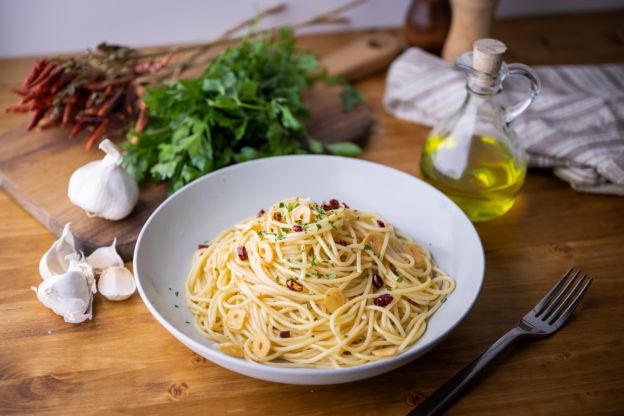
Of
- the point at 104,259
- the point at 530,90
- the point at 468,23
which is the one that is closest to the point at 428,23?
the point at 468,23

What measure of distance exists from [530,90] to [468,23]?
3.54 ft

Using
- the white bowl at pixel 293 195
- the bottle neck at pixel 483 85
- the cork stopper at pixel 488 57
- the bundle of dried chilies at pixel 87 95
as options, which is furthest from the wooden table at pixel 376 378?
the cork stopper at pixel 488 57

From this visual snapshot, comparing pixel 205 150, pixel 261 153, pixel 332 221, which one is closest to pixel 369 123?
pixel 261 153

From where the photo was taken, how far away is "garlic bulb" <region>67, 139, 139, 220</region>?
2.45 metres

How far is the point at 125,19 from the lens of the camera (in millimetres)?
3779

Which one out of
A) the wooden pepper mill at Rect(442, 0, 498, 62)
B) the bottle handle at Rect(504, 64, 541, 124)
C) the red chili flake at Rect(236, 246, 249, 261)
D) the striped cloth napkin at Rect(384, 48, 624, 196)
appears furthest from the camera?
the wooden pepper mill at Rect(442, 0, 498, 62)

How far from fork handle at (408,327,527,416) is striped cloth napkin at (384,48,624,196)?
1022mm

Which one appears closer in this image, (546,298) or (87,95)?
(546,298)

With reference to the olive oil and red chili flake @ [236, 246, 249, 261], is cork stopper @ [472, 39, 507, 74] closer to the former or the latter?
the olive oil

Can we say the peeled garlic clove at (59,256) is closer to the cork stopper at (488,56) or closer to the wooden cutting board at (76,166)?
the wooden cutting board at (76,166)

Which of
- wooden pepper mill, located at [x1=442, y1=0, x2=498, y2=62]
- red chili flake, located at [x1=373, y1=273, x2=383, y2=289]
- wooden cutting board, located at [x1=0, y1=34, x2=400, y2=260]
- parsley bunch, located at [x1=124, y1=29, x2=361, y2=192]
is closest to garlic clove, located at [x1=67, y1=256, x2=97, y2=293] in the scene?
wooden cutting board, located at [x1=0, y1=34, x2=400, y2=260]

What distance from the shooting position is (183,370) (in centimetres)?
207

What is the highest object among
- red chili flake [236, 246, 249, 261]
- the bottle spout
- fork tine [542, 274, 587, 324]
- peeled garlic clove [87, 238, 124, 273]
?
the bottle spout

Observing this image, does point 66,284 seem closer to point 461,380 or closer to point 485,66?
point 461,380
